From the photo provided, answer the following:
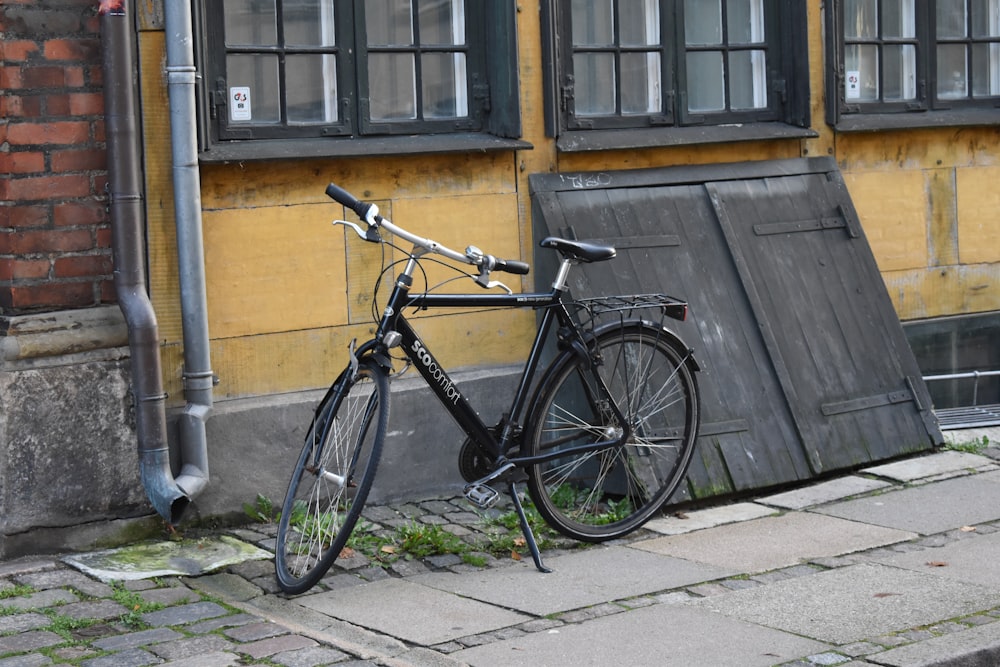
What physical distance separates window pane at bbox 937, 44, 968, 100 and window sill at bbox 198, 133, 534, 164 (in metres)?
3.22

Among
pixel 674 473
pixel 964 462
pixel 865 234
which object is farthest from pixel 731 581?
pixel 865 234

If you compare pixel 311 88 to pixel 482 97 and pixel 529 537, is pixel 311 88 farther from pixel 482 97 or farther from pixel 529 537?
pixel 529 537

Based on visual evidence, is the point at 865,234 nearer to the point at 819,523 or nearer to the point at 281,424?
the point at 819,523

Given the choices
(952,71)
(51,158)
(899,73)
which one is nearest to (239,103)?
(51,158)

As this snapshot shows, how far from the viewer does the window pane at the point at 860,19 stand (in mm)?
8445

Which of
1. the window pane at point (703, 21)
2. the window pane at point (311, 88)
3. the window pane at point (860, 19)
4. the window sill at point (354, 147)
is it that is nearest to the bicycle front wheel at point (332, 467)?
the window sill at point (354, 147)

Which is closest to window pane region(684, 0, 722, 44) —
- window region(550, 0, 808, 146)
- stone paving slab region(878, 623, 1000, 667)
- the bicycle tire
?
window region(550, 0, 808, 146)

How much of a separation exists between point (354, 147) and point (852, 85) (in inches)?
133

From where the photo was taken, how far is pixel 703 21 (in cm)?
792

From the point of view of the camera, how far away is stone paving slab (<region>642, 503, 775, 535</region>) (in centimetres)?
627

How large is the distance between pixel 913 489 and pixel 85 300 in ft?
12.7

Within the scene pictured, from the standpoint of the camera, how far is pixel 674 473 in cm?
632

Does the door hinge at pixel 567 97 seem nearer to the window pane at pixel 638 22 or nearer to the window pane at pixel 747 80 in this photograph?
the window pane at pixel 638 22

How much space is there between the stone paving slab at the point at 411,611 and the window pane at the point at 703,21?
3.82m
